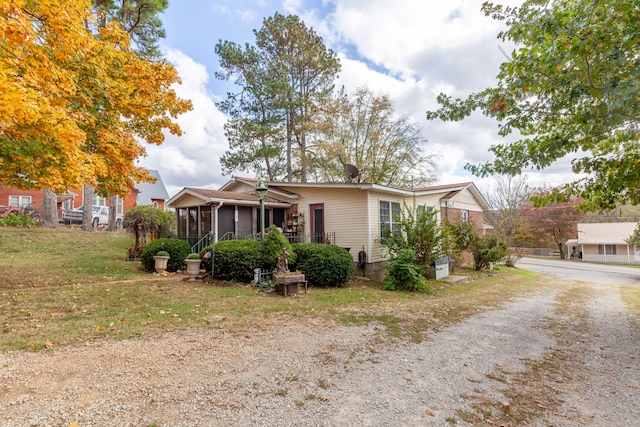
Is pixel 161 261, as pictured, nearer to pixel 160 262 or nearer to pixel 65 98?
pixel 160 262

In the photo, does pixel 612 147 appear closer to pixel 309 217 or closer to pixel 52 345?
pixel 309 217

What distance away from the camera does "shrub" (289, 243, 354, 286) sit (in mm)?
9203

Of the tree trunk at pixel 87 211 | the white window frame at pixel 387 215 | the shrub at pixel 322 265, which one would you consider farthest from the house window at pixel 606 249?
the tree trunk at pixel 87 211

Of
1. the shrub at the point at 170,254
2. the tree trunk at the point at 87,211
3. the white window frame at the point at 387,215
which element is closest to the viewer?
the shrub at the point at 170,254

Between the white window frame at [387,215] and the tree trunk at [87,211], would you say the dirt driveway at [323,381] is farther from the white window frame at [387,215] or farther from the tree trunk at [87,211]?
the tree trunk at [87,211]

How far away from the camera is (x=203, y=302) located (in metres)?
6.82

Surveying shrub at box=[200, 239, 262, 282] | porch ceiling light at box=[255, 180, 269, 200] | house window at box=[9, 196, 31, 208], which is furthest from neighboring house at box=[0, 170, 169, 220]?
porch ceiling light at box=[255, 180, 269, 200]

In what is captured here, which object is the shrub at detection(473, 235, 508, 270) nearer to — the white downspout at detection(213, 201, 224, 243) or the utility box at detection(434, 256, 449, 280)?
the utility box at detection(434, 256, 449, 280)

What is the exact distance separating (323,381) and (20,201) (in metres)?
30.2

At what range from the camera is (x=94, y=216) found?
21844 mm

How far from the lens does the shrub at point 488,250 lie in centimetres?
1455

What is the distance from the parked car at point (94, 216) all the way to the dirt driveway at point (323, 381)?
2100 cm

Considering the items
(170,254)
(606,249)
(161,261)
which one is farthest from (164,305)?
(606,249)

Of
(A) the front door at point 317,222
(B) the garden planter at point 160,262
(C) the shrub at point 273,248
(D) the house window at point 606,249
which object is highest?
(A) the front door at point 317,222
